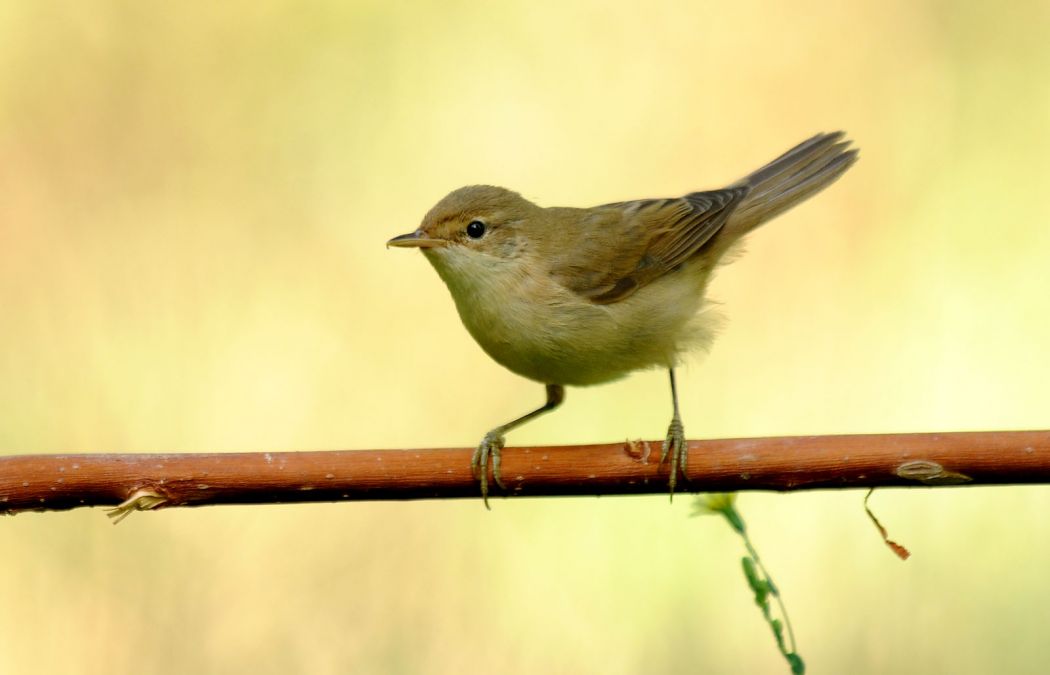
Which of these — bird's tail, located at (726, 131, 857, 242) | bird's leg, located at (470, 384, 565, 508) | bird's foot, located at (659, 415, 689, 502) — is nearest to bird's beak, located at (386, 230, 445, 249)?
bird's leg, located at (470, 384, 565, 508)

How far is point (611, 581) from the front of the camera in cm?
415

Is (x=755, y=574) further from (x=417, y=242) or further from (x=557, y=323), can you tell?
(x=417, y=242)

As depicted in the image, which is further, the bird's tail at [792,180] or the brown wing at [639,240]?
the bird's tail at [792,180]

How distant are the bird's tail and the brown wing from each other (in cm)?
6

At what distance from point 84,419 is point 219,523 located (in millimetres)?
749

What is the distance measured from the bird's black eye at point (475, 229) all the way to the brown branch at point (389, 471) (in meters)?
1.24

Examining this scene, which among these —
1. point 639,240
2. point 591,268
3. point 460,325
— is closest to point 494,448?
point 591,268

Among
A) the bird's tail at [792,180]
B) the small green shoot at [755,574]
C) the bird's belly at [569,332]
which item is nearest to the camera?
the small green shoot at [755,574]

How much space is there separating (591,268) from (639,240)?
0.27m

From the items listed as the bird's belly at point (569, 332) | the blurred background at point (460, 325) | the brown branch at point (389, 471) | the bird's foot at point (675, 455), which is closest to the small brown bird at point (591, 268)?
the bird's belly at point (569, 332)

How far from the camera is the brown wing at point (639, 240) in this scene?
3525 millimetres

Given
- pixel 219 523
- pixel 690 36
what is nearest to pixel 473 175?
pixel 690 36

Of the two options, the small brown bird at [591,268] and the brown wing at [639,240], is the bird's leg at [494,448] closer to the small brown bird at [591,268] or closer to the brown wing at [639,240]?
the small brown bird at [591,268]

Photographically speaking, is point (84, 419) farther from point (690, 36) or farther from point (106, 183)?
point (690, 36)
